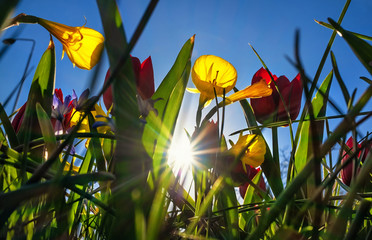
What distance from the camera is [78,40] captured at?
0.49 metres

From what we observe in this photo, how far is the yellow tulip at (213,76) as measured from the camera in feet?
1.48

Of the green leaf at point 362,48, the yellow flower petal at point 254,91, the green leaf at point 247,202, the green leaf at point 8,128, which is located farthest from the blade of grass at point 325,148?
the green leaf at point 8,128

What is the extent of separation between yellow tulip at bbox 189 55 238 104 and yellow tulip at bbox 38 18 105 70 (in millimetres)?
157

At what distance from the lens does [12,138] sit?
53 cm

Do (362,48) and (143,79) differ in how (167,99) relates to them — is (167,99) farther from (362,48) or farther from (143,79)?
(362,48)

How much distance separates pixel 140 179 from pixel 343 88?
0.23 metres

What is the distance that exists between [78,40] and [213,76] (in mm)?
221

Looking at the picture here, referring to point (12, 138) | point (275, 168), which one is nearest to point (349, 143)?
point (275, 168)

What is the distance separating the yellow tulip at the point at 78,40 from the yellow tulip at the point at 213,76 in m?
0.16

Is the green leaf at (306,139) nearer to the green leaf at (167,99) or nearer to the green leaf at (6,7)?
the green leaf at (167,99)

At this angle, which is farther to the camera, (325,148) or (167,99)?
(167,99)

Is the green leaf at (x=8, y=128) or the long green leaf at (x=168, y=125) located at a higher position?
the green leaf at (x=8, y=128)

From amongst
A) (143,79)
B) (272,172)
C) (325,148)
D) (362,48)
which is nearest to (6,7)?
(325,148)

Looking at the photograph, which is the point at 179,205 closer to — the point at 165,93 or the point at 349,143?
the point at 165,93
